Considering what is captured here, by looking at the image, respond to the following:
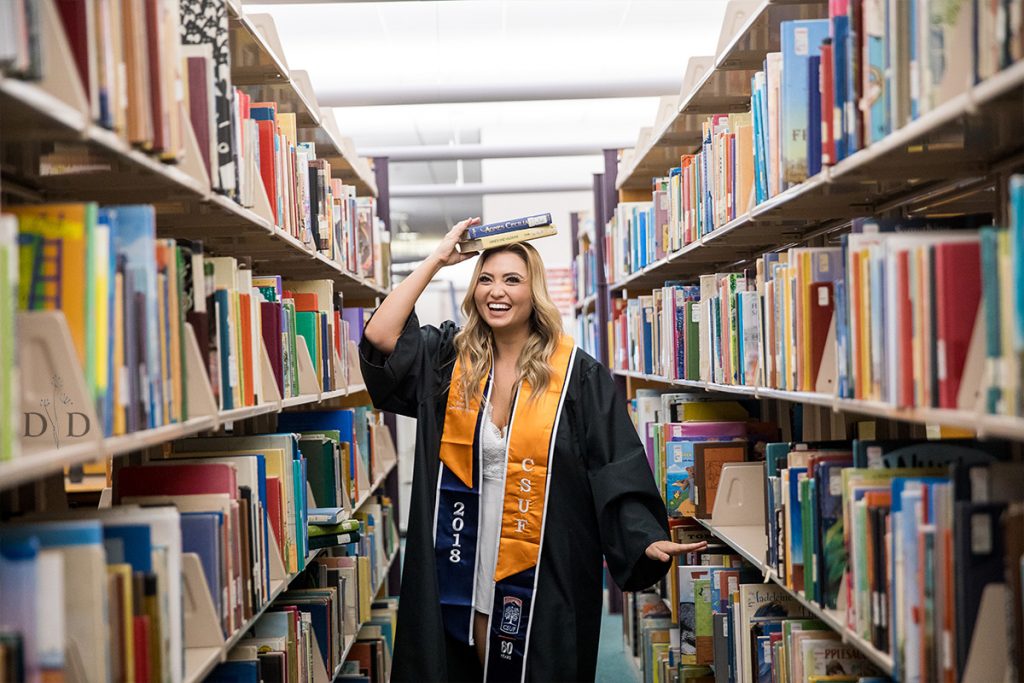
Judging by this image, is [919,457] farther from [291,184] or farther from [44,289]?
[291,184]

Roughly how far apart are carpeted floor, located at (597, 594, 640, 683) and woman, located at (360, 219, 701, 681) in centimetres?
174

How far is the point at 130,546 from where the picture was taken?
63.6 inches

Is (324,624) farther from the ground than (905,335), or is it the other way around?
(905,335)

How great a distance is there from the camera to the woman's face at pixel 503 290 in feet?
9.50

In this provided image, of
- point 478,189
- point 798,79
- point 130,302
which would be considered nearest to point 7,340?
point 130,302

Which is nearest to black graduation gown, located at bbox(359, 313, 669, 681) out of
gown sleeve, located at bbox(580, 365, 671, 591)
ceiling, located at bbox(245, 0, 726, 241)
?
gown sleeve, located at bbox(580, 365, 671, 591)

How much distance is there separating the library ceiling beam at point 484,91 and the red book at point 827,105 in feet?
12.8

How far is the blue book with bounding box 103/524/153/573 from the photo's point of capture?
1.61m

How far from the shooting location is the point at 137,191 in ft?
6.20

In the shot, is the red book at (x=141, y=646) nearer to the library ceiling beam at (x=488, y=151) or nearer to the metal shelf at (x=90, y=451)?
the metal shelf at (x=90, y=451)

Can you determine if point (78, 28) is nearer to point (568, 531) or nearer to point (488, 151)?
point (568, 531)

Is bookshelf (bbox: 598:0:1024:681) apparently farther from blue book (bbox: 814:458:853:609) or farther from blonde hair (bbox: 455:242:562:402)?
blonde hair (bbox: 455:242:562:402)

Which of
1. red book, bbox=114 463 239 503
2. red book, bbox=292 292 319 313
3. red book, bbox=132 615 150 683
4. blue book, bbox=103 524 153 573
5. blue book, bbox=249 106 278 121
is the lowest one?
red book, bbox=132 615 150 683

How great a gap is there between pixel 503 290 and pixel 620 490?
65 cm
